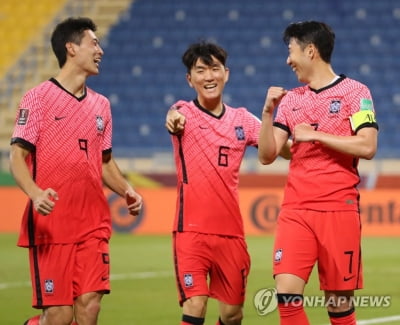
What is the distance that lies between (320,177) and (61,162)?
161 centimetres

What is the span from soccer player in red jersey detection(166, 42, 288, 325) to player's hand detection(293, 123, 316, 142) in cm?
91

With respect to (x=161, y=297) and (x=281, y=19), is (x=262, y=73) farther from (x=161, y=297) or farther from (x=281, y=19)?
(x=161, y=297)

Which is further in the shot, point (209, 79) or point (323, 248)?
point (209, 79)

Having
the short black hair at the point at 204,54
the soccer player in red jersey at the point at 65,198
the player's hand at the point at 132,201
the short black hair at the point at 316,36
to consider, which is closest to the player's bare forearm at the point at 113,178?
the player's hand at the point at 132,201

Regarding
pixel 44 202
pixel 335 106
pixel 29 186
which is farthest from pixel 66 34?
pixel 335 106

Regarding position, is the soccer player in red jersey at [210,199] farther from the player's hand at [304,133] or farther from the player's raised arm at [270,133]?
the player's hand at [304,133]

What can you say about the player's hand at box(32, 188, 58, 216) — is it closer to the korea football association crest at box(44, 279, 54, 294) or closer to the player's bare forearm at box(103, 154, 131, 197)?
the korea football association crest at box(44, 279, 54, 294)

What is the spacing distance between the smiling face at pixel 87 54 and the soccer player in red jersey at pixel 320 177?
119 centimetres

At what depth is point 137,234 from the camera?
18234 millimetres

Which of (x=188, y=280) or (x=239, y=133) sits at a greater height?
(x=239, y=133)

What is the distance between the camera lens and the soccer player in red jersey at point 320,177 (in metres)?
6.25

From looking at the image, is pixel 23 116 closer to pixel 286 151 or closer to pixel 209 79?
pixel 209 79

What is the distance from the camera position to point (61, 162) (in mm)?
6414

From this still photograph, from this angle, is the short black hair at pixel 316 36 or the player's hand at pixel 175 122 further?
the player's hand at pixel 175 122
